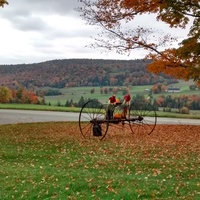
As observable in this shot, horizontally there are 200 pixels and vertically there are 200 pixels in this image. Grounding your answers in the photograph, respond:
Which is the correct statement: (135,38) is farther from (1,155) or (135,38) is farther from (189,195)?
(189,195)

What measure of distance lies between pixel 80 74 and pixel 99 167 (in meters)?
29.9

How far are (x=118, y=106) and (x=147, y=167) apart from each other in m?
6.40

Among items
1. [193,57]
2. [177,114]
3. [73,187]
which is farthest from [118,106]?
[177,114]

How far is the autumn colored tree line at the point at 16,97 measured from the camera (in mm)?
38219

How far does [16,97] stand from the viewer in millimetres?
38656

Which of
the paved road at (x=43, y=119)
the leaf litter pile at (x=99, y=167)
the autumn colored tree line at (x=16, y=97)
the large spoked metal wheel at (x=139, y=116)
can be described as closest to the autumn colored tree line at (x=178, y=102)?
the paved road at (x=43, y=119)

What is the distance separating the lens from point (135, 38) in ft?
68.7

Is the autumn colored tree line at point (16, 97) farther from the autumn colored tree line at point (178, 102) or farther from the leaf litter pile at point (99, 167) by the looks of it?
the leaf litter pile at point (99, 167)

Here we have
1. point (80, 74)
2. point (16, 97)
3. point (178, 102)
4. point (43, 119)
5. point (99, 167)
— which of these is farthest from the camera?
point (80, 74)

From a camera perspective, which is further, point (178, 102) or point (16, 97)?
point (16, 97)

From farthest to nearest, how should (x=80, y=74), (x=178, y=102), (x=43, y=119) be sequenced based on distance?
(x=80, y=74) < (x=178, y=102) < (x=43, y=119)

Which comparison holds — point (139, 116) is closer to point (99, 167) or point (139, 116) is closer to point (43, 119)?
point (99, 167)

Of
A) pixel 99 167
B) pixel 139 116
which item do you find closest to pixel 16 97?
pixel 139 116

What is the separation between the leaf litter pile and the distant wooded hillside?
18.9m
